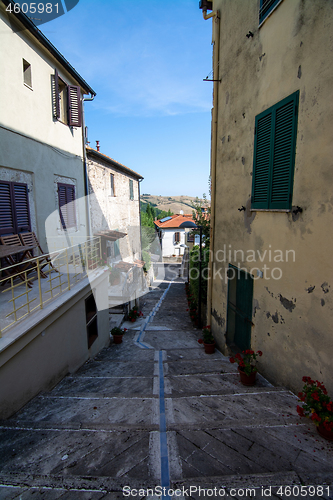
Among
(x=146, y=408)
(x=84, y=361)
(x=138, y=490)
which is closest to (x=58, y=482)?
(x=138, y=490)

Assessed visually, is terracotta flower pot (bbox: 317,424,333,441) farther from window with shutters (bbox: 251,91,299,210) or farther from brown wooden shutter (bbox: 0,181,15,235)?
brown wooden shutter (bbox: 0,181,15,235)

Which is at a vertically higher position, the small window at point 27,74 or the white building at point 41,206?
the small window at point 27,74

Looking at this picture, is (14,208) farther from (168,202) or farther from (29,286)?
(168,202)

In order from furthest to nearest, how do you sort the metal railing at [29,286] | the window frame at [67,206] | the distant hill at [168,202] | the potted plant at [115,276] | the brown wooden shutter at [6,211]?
the distant hill at [168,202], the potted plant at [115,276], the window frame at [67,206], the brown wooden shutter at [6,211], the metal railing at [29,286]

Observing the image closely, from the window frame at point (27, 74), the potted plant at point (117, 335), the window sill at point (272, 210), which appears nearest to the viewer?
the window sill at point (272, 210)

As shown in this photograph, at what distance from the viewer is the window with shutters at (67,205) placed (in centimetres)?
859

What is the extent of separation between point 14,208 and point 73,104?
4662mm

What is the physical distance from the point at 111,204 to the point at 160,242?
81.7 ft

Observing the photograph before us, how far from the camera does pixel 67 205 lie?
29.4 feet

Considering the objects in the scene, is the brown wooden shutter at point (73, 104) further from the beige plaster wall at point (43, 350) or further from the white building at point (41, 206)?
the beige plaster wall at point (43, 350)

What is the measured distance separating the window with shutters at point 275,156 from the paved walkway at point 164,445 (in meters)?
3.24

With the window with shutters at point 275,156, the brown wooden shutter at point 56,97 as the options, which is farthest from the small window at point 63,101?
the window with shutters at point 275,156

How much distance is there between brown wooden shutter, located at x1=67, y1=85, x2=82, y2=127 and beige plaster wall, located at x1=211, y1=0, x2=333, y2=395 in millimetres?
5226

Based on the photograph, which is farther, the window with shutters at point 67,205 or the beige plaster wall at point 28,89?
the window with shutters at point 67,205
